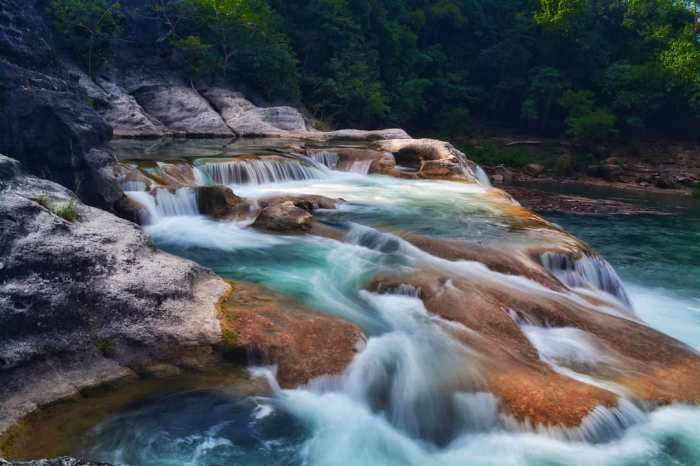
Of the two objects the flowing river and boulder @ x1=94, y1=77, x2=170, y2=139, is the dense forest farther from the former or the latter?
the flowing river

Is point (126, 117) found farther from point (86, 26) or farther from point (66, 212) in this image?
point (66, 212)

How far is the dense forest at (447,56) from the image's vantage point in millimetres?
25516

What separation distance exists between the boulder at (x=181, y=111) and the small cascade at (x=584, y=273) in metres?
16.3

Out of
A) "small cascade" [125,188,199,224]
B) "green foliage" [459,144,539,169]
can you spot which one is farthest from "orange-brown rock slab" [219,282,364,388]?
"green foliage" [459,144,539,169]

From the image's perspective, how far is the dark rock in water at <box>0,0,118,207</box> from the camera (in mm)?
7855

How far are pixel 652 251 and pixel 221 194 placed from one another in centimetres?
1031

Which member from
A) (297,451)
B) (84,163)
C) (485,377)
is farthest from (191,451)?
(84,163)

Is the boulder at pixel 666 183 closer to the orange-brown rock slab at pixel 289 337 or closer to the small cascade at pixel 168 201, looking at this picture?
the small cascade at pixel 168 201

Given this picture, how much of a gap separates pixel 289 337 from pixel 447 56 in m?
38.2

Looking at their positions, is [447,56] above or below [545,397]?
above

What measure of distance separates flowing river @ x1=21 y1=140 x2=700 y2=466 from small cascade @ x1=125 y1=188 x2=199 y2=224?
0.11ft

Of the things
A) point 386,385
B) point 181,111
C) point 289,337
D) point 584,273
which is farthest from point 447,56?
point 386,385

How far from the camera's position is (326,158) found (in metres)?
16.4

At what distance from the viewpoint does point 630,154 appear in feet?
99.3
